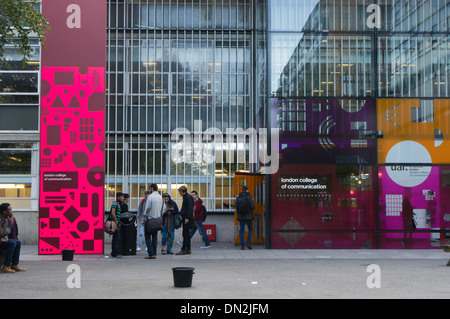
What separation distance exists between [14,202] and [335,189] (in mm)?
10371

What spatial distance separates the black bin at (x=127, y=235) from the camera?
629 inches

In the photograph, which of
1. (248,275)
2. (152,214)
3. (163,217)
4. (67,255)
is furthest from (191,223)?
(248,275)

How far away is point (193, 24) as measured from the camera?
833 inches

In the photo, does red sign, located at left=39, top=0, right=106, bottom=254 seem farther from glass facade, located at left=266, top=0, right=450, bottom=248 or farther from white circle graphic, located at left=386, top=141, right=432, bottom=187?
white circle graphic, located at left=386, top=141, right=432, bottom=187

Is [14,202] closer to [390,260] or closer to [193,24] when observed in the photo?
[193,24]

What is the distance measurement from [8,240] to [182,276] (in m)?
4.59

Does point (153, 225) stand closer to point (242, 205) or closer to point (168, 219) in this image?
point (168, 219)

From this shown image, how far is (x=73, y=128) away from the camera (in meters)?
16.4

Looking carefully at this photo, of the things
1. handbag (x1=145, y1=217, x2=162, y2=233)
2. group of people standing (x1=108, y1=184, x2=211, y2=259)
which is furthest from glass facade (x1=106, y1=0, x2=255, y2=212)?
handbag (x1=145, y1=217, x2=162, y2=233)

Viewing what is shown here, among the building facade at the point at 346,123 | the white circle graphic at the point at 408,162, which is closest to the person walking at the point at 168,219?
the building facade at the point at 346,123

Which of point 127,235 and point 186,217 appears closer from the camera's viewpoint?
point 127,235

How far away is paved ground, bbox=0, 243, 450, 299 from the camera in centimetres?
944

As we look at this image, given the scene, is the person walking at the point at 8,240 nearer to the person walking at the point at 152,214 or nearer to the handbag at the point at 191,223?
the person walking at the point at 152,214

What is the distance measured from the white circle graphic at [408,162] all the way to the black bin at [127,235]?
7.67 m
